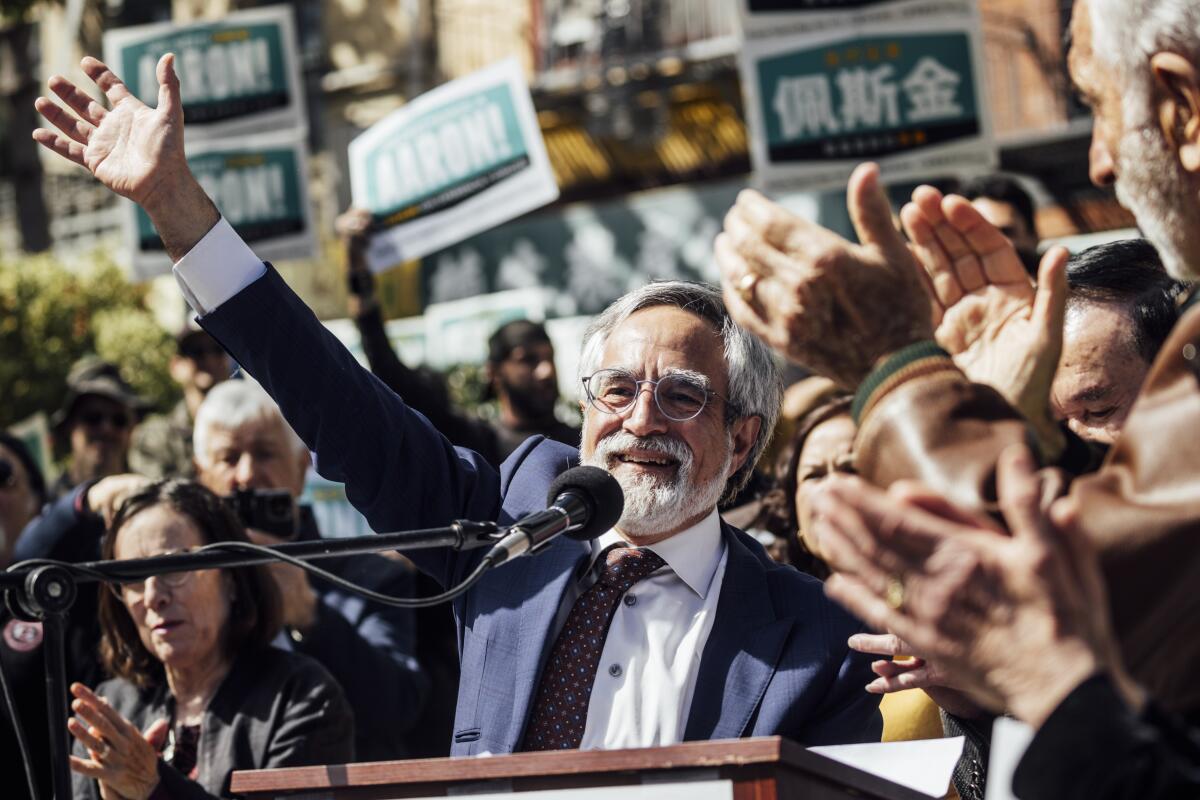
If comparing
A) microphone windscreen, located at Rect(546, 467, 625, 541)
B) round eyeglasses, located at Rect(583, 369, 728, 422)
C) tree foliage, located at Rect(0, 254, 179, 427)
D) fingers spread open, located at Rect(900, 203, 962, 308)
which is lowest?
tree foliage, located at Rect(0, 254, 179, 427)

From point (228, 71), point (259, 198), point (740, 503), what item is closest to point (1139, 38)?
point (740, 503)

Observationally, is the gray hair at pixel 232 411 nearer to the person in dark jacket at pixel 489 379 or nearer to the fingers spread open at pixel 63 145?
the person in dark jacket at pixel 489 379

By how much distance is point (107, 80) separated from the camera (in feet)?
11.0

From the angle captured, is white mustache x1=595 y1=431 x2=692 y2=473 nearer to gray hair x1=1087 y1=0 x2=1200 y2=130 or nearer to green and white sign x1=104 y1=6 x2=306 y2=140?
gray hair x1=1087 y1=0 x2=1200 y2=130

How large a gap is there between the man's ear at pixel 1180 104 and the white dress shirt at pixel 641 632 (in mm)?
1532

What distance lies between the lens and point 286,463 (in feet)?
18.9

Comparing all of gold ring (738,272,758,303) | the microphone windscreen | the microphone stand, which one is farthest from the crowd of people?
the microphone stand

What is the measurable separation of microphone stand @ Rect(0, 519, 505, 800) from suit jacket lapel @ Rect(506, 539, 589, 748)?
609 millimetres

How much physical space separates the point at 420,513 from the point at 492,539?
0.86 m

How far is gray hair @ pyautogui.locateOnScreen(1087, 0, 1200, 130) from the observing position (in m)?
2.11

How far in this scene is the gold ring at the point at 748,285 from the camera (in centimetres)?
225

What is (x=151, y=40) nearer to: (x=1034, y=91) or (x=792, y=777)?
(x=792, y=777)

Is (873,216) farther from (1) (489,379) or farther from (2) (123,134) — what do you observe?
(1) (489,379)

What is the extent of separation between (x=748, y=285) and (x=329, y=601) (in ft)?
11.2
